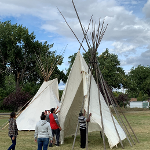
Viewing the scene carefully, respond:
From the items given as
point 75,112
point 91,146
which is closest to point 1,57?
point 75,112

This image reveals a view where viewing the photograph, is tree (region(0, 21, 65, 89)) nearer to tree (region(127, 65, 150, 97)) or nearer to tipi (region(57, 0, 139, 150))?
tipi (region(57, 0, 139, 150))

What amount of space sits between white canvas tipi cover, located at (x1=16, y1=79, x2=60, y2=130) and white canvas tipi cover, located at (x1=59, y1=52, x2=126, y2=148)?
407 cm

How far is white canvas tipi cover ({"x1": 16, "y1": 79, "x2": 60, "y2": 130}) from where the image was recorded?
14930 millimetres

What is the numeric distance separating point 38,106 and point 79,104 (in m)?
4.65

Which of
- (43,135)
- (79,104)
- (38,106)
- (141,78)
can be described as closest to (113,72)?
(38,106)

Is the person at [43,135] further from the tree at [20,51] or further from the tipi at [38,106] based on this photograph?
the tree at [20,51]

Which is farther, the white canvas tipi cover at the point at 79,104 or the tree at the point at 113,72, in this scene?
the tree at the point at 113,72

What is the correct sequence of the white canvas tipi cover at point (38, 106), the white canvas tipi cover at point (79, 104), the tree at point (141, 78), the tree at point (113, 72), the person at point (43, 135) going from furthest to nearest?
the tree at point (141, 78)
the tree at point (113, 72)
the white canvas tipi cover at point (38, 106)
the white canvas tipi cover at point (79, 104)
the person at point (43, 135)

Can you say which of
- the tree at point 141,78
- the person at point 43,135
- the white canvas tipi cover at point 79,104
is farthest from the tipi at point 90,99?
the tree at point 141,78

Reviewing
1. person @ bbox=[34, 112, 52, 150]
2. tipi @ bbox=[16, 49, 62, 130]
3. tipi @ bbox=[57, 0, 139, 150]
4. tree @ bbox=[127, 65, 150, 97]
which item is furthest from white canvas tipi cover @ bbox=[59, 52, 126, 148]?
tree @ bbox=[127, 65, 150, 97]

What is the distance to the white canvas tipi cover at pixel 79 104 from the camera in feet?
30.0

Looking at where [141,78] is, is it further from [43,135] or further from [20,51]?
[43,135]

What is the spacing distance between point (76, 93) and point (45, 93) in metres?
5.18

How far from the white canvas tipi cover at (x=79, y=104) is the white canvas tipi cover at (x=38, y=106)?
407cm
